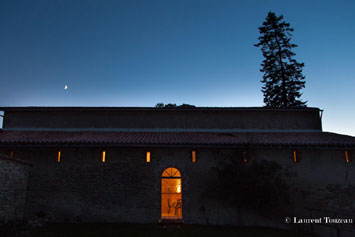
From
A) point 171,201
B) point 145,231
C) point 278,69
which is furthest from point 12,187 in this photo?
point 278,69

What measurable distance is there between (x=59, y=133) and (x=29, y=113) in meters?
3.30

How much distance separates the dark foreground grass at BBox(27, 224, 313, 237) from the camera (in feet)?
28.9

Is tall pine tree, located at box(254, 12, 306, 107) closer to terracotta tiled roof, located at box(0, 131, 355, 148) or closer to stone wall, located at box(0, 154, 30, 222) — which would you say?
terracotta tiled roof, located at box(0, 131, 355, 148)

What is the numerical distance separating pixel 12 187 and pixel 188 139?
807 cm

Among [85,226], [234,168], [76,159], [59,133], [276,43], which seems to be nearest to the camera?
[85,226]

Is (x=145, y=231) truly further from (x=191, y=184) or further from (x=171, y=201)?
(x=171, y=201)

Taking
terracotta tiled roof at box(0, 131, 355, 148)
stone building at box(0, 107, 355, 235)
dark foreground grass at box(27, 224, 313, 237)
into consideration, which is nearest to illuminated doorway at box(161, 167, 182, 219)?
stone building at box(0, 107, 355, 235)

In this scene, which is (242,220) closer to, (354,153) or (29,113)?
(354,153)

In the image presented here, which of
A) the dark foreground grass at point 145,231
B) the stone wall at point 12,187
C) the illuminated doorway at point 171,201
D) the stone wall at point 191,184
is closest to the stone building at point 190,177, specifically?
the stone wall at point 191,184

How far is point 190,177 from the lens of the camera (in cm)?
1161

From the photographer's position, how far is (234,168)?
1108cm

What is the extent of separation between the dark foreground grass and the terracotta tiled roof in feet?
12.0

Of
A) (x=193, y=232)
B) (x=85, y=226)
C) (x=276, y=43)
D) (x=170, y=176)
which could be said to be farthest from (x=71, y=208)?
(x=276, y=43)

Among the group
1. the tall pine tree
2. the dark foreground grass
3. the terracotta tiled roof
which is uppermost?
the tall pine tree
